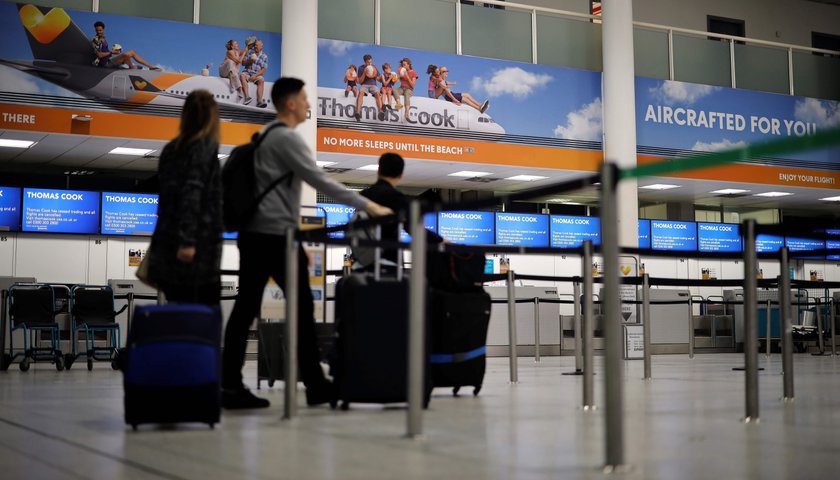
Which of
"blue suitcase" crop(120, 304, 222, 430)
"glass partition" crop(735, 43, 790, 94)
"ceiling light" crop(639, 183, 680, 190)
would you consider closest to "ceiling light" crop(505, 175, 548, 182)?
"ceiling light" crop(639, 183, 680, 190)

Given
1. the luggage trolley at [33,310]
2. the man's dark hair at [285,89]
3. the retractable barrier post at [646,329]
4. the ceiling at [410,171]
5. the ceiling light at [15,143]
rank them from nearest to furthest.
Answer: the man's dark hair at [285,89]
the retractable barrier post at [646,329]
the luggage trolley at [33,310]
the ceiling light at [15,143]
the ceiling at [410,171]

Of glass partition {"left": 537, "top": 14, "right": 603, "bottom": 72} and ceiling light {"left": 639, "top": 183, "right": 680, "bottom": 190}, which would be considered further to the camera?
ceiling light {"left": 639, "top": 183, "right": 680, "bottom": 190}

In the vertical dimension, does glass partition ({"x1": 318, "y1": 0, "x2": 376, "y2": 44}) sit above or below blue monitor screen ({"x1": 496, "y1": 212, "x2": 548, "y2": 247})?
above

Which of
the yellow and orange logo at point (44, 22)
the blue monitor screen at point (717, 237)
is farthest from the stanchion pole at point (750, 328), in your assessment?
the blue monitor screen at point (717, 237)

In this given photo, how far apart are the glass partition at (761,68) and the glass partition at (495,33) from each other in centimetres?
410

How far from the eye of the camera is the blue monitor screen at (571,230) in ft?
52.2

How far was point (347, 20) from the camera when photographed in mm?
13273

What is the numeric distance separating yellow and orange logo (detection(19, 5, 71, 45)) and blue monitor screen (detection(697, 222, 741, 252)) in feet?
37.7

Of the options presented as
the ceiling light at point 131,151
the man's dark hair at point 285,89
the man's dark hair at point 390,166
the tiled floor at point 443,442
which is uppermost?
the ceiling light at point 131,151

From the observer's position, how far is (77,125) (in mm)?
11328

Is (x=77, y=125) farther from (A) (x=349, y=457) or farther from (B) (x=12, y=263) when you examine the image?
(A) (x=349, y=457)

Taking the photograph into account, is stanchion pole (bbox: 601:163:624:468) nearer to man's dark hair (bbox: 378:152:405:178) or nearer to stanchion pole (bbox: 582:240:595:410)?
stanchion pole (bbox: 582:240:595:410)

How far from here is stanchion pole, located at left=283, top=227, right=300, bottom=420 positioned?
11.3 feet

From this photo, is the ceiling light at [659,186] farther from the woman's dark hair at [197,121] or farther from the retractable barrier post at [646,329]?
the woman's dark hair at [197,121]
